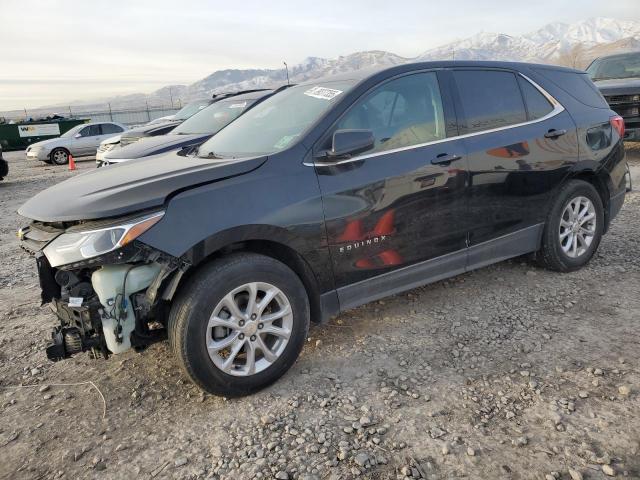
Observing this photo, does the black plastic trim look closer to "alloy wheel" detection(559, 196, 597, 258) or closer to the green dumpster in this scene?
"alloy wheel" detection(559, 196, 597, 258)

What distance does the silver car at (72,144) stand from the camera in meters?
17.0

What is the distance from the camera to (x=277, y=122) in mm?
3443

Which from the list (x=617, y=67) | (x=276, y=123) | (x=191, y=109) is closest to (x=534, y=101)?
(x=276, y=123)

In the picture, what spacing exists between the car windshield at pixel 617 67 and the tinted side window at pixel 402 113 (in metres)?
9.04

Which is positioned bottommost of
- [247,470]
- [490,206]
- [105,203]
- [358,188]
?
[247,470]

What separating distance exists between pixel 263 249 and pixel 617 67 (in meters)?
10.9

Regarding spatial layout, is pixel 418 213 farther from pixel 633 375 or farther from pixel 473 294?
pixel 633 375

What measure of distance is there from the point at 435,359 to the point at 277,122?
194cm

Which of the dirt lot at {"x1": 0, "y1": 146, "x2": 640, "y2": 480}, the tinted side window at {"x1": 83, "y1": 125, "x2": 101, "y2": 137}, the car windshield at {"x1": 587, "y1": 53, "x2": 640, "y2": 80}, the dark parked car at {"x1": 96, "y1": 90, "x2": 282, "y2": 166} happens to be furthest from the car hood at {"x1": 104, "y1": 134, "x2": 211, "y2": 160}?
the tinted side window at {"x1": 83, "y1": 125, "x2": 101, "y2": 137}

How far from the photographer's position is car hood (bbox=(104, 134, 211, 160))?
667cm

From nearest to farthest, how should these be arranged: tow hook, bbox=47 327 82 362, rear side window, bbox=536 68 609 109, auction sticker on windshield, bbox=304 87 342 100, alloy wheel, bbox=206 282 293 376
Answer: tow hook, bbox=47 327 82 362
alloy wheel, bbox=206 282 293 376
auction sticker on windshield, bbox=304 87 342 100
rear side window, bbox=536 68 609 109

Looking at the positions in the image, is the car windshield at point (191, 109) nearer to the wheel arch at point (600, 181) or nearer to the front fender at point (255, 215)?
the wheel arch at point (600, 181)

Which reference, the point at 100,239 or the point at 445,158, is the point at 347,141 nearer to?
the point at 445,158

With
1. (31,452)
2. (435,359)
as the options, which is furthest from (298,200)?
(31,452)
